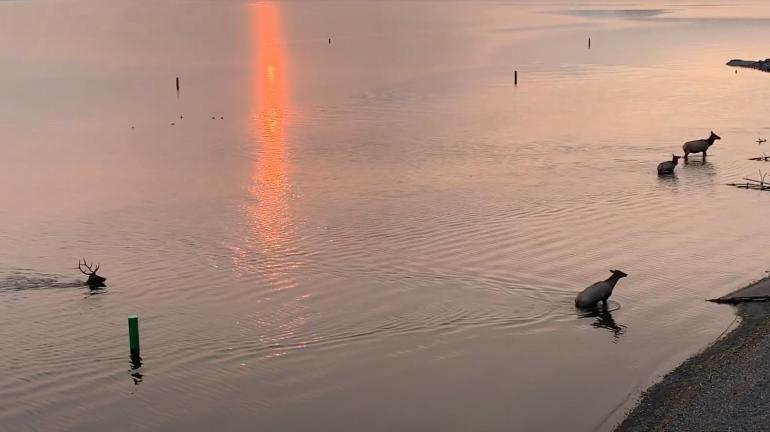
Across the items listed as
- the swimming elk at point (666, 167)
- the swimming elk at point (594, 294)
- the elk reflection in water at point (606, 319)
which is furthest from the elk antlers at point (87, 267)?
the swimming elk at point (666, 167)

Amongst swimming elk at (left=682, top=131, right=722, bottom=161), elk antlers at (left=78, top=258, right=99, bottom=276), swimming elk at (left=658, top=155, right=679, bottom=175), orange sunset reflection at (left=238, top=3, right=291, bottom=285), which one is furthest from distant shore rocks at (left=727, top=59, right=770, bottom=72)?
elk antlers at (left=78, top=258, right=99, bottom=276)

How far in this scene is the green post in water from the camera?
21031 millimetres

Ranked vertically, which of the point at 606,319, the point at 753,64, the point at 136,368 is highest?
the point at 753,64

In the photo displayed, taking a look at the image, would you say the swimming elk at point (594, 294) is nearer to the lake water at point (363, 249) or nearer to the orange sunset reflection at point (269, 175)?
the lake water at point (363, 249)

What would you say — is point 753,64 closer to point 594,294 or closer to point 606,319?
point 594,294

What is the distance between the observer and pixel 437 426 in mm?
18469

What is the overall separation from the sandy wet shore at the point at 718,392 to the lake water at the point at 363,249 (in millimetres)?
707

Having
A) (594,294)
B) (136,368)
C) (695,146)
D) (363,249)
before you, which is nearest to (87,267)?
(136,368)

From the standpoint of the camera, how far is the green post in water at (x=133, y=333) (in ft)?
69.0

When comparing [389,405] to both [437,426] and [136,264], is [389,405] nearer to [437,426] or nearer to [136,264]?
[437,426]

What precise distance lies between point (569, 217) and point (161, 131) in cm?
2874

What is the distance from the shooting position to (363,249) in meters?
30.1

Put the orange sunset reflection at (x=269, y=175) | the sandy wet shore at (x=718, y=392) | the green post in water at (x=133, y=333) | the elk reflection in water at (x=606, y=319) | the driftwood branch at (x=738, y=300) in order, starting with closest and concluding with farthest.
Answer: the sandy wet shore at (x=718, y=392) < the green post in water at (x=133, y=333) < the elk reflection in water at (x=606, y=319) < the driftwood branch at (x=738, y=300) < the orange sunset reflection at (x=269, y=175)

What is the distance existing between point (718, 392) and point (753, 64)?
74371 millimetres
